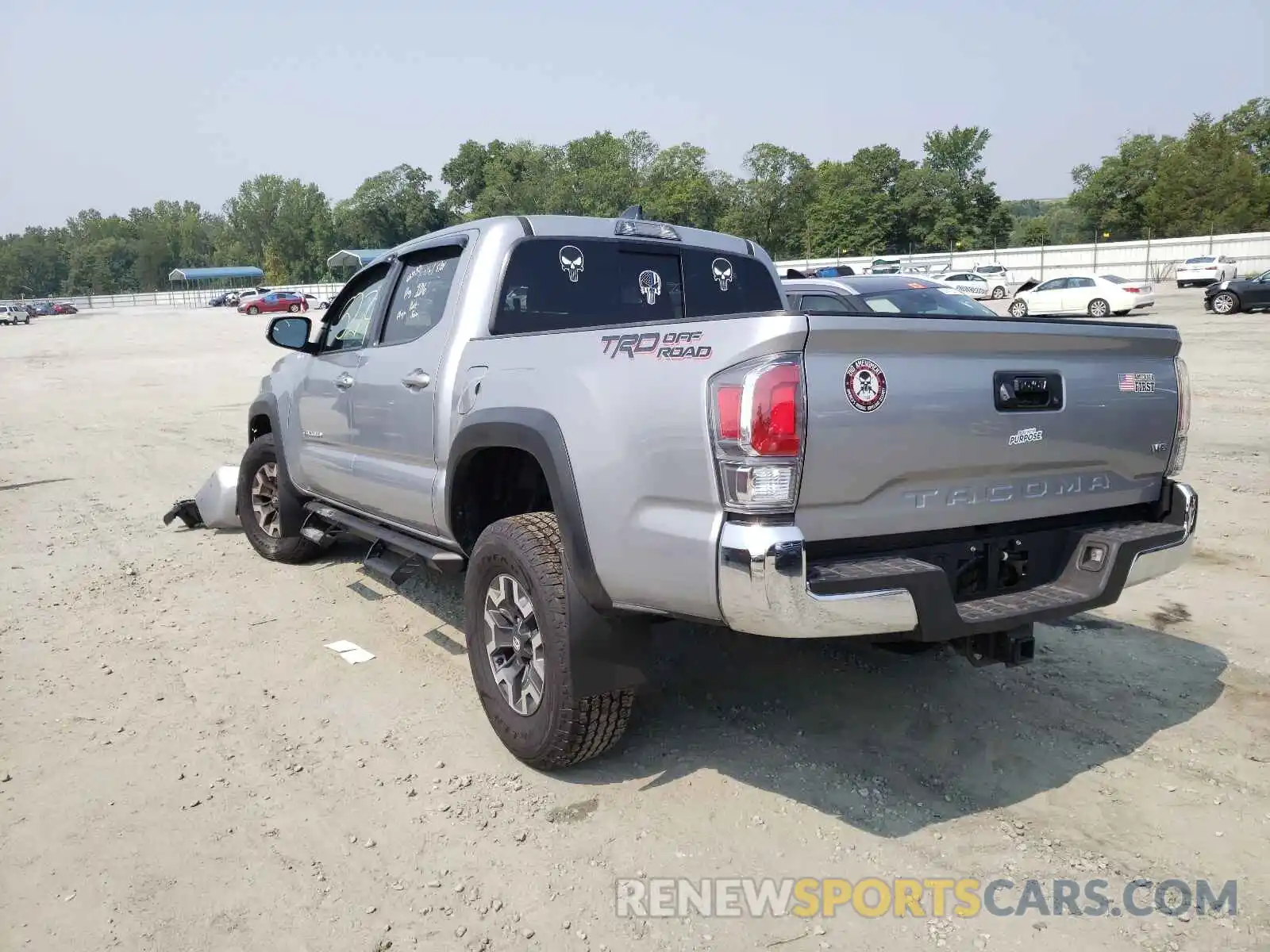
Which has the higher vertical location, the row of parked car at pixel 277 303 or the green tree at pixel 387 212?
the green tree at pixel 387 212

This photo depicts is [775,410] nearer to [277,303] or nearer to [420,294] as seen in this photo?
[420,294]

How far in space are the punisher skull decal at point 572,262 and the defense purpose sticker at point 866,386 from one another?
6.19 ft

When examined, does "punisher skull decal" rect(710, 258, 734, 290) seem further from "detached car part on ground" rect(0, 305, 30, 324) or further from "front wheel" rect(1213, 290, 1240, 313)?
"detached car part on ground" rect(0, 305, 30, 324)

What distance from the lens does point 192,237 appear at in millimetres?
141625

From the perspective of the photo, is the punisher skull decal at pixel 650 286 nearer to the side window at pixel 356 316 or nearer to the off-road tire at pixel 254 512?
the side window at pixel 356 316

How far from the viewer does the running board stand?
13.2 feet

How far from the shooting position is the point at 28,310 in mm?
64875

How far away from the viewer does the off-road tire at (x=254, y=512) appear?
237 inches

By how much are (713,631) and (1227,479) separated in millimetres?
5492

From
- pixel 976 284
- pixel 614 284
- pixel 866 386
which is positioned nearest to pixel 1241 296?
pixel 976 284

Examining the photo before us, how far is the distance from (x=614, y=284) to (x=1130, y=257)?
53.9 metres

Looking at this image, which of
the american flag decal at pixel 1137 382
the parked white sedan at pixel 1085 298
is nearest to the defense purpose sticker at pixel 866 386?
the american flag decal at pixel 1137 382

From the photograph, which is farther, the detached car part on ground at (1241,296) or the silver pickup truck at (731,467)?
the detached car part on ground at (1241,296)

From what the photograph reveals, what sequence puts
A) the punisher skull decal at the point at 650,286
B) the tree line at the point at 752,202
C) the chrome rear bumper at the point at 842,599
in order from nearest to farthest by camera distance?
1. the chrome rear bumper at the point at 842,599
2. the punisher skull decal at the point at 650,286
3. the tree line at the point at 752,202
